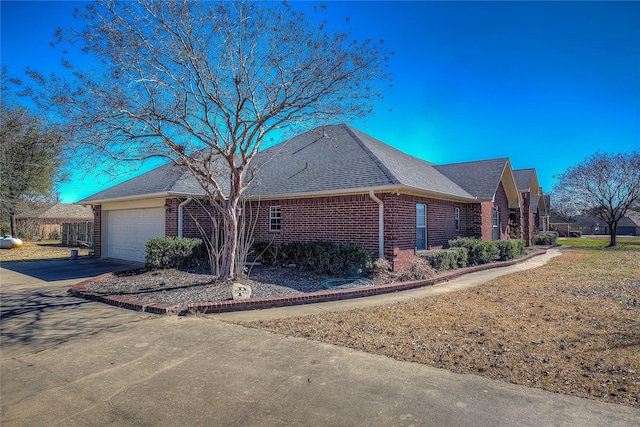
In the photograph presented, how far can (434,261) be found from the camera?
11.9 m

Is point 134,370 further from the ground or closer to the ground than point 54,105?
closer to the ground

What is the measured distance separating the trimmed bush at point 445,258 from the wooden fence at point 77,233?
2310 centimetres

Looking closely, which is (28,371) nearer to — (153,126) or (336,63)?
(153,126)

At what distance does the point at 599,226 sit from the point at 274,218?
95.1 metres

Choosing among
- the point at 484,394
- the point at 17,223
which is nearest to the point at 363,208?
the point at 484,394

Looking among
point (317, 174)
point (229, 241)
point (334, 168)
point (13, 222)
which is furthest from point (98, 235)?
point (13, 222)

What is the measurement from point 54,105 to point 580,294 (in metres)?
13.4

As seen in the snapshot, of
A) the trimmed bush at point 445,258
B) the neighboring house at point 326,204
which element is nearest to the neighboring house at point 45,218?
the neighboring house at point 326,204

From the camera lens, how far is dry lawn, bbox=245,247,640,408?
414 centimetres

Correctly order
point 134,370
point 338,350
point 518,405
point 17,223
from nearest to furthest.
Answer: point 518,405, point 134,370, point 338,350, point 17,223

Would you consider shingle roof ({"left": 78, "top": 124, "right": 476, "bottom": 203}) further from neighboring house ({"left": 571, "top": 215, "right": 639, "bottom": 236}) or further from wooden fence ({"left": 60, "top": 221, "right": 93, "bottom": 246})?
neighboring house ({"left": 571, "top": 215, "right": 639, "bottom": 236})

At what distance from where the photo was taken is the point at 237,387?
391cm

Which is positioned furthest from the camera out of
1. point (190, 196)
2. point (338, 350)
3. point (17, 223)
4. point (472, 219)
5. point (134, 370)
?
point (17, 223)

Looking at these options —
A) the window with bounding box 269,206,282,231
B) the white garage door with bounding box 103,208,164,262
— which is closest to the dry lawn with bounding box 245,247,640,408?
the window with bounding box 269,206,282,231
